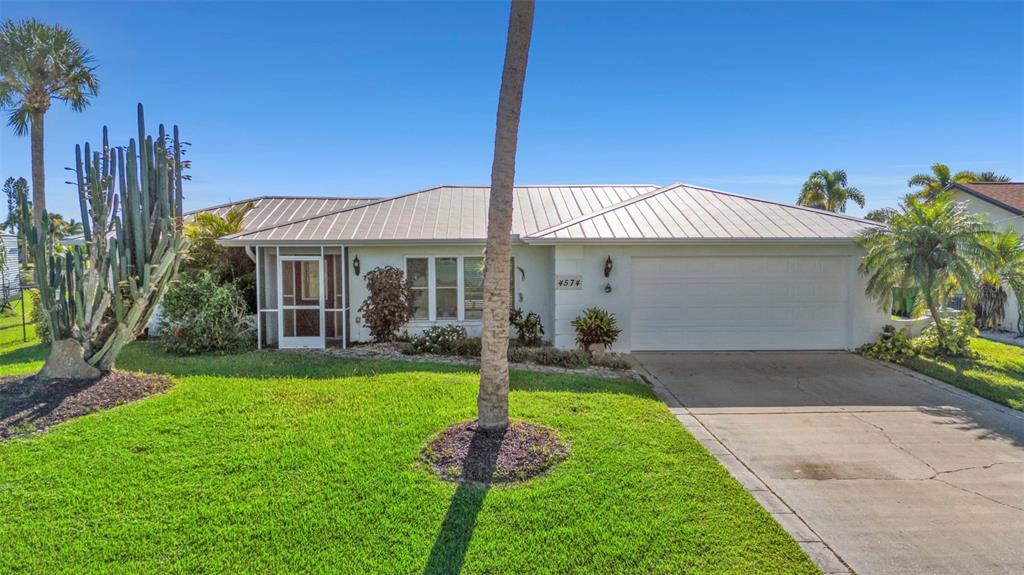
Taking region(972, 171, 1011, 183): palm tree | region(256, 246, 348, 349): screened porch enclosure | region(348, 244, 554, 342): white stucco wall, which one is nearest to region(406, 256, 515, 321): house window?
region(348, 244, 554, 342): white stucco wall

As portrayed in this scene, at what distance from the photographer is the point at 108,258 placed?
7.85 m

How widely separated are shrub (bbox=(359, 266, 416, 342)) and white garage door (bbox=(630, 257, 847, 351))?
5.21 metres

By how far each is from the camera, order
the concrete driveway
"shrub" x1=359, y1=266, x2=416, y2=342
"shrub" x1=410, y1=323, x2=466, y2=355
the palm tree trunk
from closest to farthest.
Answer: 1. the concrete driveway
2. "shrub" x1=410, y1=323, x2=466, y2=355
3. "shrub" x1=359, y1=266, x2=416, y2=342
4. the palm tree trunk

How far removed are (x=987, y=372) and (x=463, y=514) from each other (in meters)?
10.8

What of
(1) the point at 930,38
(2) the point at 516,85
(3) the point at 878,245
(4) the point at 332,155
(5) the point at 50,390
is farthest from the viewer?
(4) the point at 332,155

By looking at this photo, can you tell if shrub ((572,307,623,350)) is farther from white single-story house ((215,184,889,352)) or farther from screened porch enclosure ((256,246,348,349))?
screened porch enclosure ((256,246,348,349))

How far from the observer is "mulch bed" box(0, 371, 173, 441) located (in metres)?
6.12

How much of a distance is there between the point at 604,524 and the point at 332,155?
17.4 meters

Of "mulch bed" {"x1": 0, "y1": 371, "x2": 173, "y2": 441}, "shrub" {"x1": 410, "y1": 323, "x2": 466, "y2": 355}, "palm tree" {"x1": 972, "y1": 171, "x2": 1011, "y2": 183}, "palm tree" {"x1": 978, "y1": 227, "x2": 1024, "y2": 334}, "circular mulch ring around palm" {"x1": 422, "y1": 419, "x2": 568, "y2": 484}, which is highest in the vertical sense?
"palm tree" {"x1": 972, "y1": 171, "x2": 1011, "y2": 183}

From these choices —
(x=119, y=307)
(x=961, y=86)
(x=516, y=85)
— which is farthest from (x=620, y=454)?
(x=961, y=86)

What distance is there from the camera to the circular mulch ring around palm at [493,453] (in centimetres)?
486

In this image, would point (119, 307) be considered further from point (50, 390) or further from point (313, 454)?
point (313, 454)

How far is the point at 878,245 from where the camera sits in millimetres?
10469

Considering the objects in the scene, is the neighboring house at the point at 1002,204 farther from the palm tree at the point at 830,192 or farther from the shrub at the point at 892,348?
the palm tree at the point at 830,192
